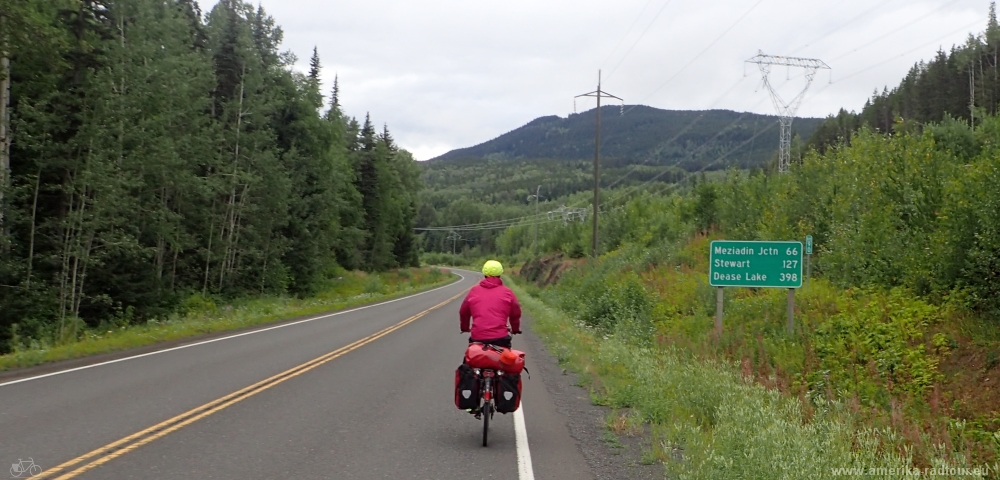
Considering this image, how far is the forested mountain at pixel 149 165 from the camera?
2297cm

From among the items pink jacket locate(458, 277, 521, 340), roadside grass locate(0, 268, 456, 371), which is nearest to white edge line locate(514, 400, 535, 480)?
pink jacket locate(458, 277, 521, 340)

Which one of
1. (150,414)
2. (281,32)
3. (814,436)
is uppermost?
(281,32)

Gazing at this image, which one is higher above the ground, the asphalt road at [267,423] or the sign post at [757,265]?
the sign post at [757,265]

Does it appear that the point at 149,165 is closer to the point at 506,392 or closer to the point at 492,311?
the point at 492,311

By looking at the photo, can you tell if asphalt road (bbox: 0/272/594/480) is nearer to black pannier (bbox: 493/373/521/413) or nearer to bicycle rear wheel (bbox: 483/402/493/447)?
bicycle rear wheel (bbox: 483/402/493/447)

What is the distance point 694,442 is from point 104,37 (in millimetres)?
26330

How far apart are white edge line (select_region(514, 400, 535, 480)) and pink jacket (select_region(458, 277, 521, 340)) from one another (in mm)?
1210

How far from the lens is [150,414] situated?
912 centimetres

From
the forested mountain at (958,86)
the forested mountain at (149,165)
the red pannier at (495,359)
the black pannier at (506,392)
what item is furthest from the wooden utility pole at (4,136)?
the forested mountain at (958,86)

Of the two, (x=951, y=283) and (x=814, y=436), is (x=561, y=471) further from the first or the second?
(x=951, y=283)

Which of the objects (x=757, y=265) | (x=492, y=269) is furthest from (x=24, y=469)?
(x=757, y=265)

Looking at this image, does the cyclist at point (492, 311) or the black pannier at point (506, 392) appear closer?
the black pannier at point (506, 392)

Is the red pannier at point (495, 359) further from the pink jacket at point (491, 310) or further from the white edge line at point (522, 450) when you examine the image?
the white edge line at point (522, 450)

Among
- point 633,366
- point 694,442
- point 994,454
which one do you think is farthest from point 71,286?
point 994,454
